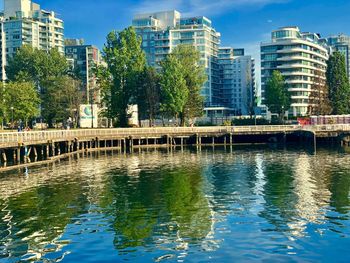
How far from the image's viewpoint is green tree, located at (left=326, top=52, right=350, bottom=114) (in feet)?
470

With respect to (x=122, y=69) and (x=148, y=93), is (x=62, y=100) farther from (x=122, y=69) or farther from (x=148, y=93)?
(x=148, y=93)

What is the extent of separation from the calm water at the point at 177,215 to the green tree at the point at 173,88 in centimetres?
5932

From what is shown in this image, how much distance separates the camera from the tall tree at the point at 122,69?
11631 cm

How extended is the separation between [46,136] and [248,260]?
61787 millimetres

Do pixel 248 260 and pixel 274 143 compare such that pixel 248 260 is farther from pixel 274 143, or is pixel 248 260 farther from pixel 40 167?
pixel 274 143

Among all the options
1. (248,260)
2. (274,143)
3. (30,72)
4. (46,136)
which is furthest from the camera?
(30,72)

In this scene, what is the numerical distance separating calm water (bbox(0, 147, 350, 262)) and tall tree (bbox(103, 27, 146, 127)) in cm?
5702

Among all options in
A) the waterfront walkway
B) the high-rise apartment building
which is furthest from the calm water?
the high-rise apartment building

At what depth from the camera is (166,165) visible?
224 ft

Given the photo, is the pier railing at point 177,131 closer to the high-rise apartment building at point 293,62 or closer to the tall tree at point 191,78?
the tall tree at point 191,78

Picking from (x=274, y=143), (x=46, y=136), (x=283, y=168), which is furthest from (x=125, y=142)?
(x=283, y=168)

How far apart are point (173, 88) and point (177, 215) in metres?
86.7

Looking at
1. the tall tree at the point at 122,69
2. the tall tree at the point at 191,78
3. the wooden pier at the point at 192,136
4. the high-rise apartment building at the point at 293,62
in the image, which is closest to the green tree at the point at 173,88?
the tall tree at the point at 191,78

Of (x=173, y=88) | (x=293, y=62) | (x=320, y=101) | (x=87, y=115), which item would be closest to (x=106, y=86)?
(x=87, y=115)
